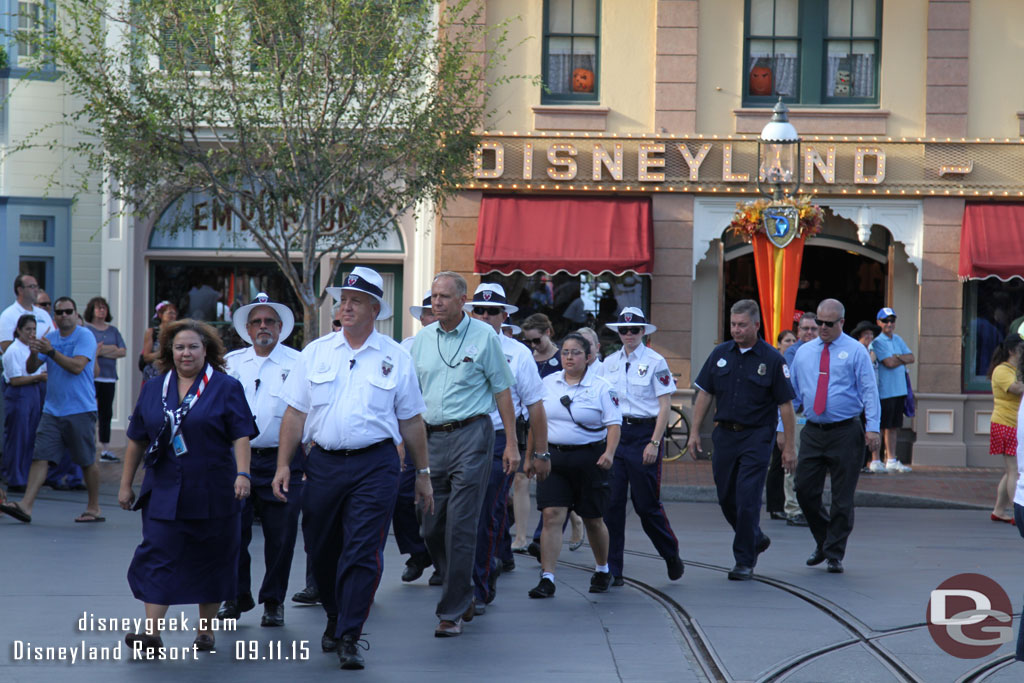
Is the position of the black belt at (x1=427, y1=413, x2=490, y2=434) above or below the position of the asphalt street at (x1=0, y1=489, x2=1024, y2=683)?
above

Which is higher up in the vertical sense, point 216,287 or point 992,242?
point 992,242

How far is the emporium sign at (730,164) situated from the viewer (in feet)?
59.2

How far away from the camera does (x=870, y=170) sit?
59.5ft

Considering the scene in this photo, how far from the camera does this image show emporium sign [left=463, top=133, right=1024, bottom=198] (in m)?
18.0

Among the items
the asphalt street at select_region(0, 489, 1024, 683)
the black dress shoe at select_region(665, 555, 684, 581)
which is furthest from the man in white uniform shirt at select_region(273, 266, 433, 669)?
the black dress shoe at select_region(665, 555, 684, 581)

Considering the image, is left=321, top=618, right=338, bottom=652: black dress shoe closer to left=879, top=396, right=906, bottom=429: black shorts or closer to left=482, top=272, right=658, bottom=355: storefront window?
left=879, top=396, right=906, bottom=429: black shorts

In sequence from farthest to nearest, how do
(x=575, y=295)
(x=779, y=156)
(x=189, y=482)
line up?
1. (x=575, y=295)
2. (x=779, y=156)
3. (x=189, y=482)

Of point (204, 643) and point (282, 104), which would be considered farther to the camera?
point (282, 104)

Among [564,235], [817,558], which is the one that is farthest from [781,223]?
[817,558]

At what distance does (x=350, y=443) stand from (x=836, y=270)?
517 inches

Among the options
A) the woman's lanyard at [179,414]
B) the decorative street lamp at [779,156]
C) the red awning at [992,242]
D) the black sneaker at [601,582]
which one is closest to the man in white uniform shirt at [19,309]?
the black sneaker at [601,582]

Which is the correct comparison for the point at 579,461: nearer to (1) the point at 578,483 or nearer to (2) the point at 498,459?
(1) the point at 578,483

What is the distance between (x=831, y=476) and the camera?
1014 centimetres

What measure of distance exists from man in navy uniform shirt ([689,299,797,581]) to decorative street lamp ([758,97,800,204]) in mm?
5519
